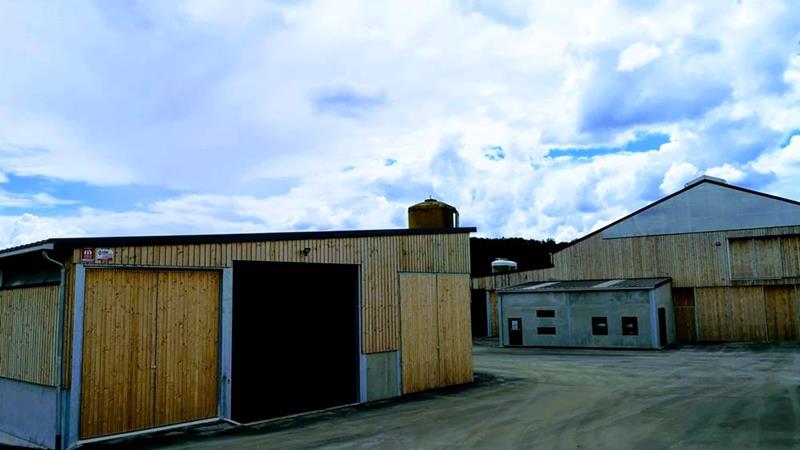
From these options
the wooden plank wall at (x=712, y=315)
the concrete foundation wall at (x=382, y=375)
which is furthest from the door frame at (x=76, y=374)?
the wooden plank wall at (x=712, y=315)

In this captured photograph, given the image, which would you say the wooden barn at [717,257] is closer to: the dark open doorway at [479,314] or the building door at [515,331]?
the building door at [515,331]

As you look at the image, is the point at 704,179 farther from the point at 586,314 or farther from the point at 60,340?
the point at 60,340

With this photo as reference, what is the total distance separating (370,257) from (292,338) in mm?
3121

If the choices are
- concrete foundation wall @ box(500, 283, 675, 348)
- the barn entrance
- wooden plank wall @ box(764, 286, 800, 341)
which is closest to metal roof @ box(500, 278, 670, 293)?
concrete foundation wall @ box(500, 283, 675, 348)

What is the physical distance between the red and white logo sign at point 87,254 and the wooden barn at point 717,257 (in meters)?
30.0

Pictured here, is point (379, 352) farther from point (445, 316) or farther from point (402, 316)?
point (445, 316)

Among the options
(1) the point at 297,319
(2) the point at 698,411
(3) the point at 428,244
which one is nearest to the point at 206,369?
(1) the point at 297,319

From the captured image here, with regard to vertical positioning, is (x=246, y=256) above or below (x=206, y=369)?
above

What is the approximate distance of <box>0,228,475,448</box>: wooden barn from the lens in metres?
10.5

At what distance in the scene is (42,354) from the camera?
1112 centimetres

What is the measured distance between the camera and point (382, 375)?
15547 millimetres

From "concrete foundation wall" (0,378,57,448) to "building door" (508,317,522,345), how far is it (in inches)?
958

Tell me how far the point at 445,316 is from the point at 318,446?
8.04m

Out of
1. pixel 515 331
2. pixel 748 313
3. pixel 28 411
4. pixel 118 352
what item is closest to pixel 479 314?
pixel 515 331
